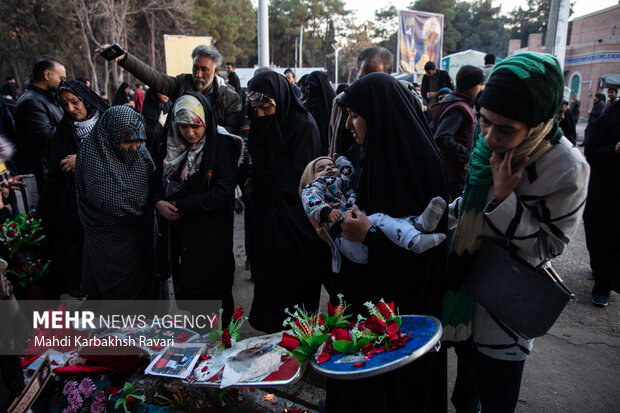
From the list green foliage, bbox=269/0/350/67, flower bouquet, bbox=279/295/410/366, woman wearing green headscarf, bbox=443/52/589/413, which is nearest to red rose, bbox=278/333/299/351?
flower bouquet, bbox=279/295/410/366

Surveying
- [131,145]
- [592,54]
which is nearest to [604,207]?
[131,145]

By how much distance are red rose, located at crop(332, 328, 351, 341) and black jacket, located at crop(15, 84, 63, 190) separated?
11.7 ft

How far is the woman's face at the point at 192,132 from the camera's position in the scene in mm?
2516

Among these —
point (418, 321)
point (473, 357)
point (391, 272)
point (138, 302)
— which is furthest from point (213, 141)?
point (473, 357)

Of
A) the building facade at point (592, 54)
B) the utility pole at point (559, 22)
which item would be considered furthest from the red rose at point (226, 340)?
the building facade at point (592, 54)

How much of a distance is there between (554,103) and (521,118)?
0.13m

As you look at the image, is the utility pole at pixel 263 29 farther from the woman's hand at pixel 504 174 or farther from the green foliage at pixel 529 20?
the green foliage at pixel 529 20

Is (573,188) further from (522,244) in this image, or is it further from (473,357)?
(473,357)

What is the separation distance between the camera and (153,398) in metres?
2.23

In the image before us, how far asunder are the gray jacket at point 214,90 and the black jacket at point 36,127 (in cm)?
93

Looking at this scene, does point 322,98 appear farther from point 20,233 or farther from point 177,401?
point 177,401

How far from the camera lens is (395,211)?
1.59 m

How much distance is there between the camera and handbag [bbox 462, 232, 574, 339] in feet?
4.41

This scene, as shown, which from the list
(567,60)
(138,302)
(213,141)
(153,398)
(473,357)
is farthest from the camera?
(567,60)
